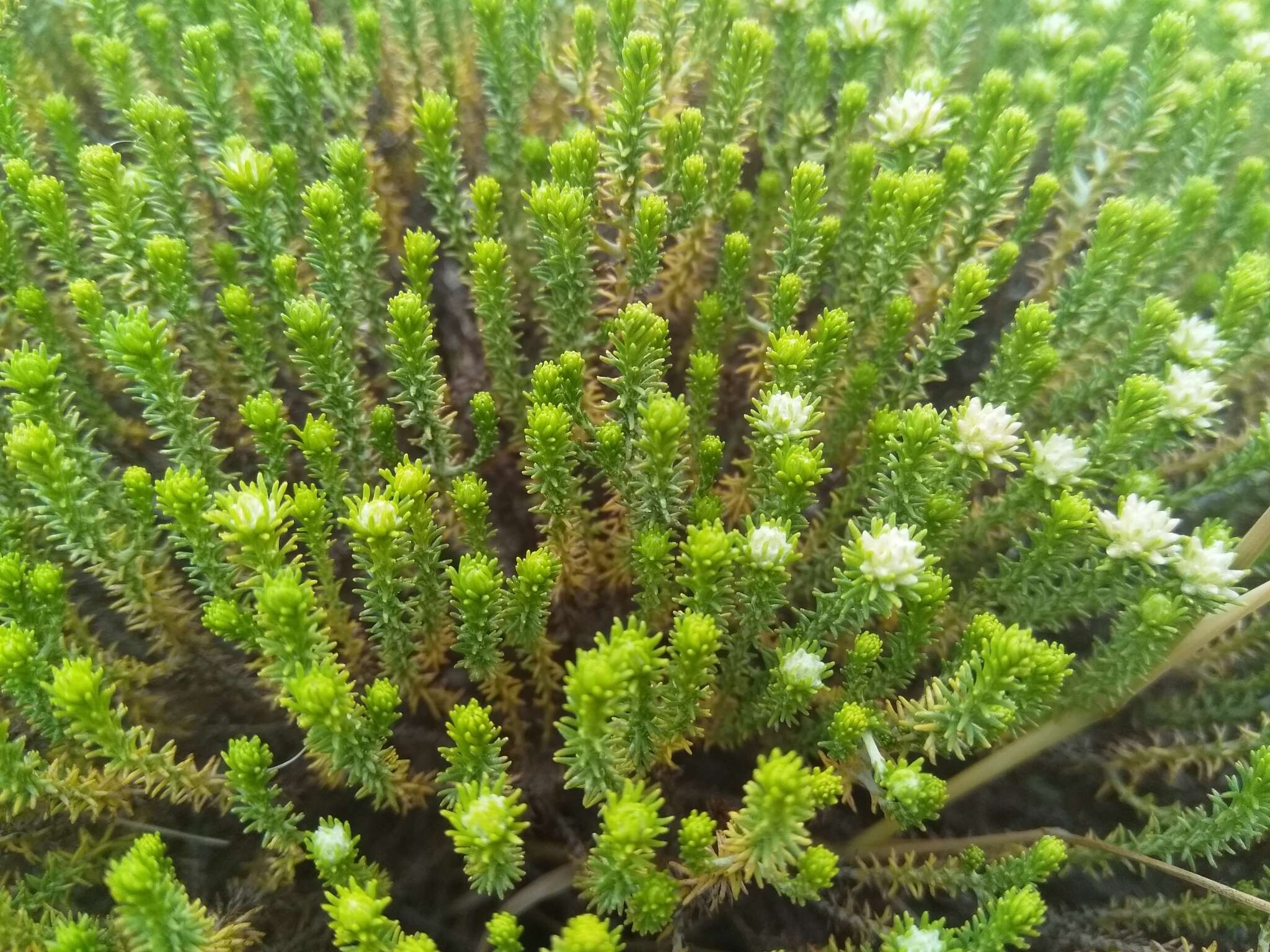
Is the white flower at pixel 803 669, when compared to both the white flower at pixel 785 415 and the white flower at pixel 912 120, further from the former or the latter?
the white flower at pixel 912 120

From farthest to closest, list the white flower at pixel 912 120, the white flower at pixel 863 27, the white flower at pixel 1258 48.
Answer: the white flower at pixel 1258 48
the white flower at pixel 863 27
the white flower at pixel 912 120

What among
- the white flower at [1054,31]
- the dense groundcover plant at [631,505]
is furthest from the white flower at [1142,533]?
the white flower at [1054,31]

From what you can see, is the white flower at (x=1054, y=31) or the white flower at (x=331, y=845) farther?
the white flower at (x=1054, y=31)

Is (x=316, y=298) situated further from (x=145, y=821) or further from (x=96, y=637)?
(x=145, y=821)

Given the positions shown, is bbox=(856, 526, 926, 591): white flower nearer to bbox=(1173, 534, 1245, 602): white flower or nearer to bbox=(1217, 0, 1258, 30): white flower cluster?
bbox=(1173, 534, 1245, 602): white flower

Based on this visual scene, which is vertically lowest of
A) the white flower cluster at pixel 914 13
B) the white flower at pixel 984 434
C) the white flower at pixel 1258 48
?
the white flower at pixel 984 434

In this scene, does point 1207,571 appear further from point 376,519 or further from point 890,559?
point 376,519

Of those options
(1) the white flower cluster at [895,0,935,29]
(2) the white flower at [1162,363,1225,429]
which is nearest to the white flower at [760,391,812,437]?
(2) the white flower at [1162,363,1225,429]
